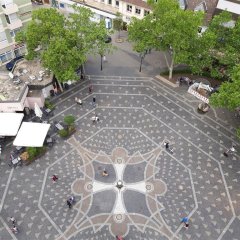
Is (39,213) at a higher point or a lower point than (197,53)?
lower

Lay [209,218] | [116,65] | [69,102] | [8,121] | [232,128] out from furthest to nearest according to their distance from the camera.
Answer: [116,65], [69,102], [232,128], [8,121], [209,218]

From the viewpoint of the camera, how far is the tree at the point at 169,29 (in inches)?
1737

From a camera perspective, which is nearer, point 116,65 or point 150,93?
point 150,93

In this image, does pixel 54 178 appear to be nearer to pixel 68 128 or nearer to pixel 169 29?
pixel 68 128

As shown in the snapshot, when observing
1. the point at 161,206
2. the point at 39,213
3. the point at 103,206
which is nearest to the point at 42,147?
the point at 39,213

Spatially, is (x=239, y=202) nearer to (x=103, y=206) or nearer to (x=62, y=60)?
(x=103, y=206)

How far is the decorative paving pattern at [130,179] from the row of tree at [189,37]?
786cm

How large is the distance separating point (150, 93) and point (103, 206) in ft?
75.4

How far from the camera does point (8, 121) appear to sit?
4238cm

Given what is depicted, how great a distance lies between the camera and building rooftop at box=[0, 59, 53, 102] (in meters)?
45.2

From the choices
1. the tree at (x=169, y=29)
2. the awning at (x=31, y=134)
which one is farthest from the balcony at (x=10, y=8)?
the awning at (x=31, y=134)

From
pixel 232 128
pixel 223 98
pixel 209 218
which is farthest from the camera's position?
pixel 232 128

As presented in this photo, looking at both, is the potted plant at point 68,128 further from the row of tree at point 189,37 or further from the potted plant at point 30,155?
the row of tree at point 189,37

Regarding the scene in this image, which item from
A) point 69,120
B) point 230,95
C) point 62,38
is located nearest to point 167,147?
point 230,95
